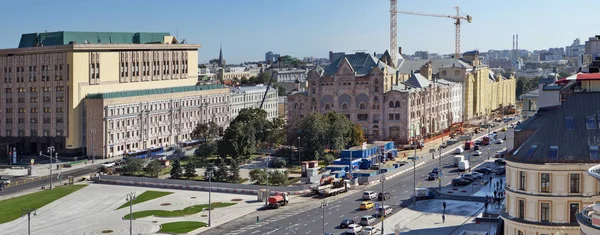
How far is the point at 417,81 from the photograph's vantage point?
15925cm

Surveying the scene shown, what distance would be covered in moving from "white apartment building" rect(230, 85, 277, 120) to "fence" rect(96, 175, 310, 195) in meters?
70.1

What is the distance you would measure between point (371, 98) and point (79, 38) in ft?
191

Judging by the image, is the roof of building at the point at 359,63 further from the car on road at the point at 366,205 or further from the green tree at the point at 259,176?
the car on road at the point at 366,205

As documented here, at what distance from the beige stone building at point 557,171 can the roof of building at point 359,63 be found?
102m

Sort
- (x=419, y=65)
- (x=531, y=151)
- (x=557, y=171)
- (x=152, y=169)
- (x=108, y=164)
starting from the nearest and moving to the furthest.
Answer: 1. (x=557, y=171)
2. (x=531, y=151)
3. (x=152, y=169)
4. (x=108, y=164)
5. (x=419, y=65)

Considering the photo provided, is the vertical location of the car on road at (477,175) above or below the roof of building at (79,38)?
below

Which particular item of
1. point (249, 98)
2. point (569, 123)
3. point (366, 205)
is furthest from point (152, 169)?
point (249, 98)

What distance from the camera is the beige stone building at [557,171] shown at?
47.2 m

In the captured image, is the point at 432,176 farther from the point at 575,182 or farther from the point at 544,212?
Result: the point at 575,182

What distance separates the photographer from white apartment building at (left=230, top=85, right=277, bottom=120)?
182000 millimetres

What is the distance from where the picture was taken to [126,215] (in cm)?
8450

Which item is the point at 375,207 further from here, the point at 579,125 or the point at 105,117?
the point at 105,117

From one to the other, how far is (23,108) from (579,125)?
377 feet

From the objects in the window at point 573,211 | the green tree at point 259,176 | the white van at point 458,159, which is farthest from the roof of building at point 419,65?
the window at point 573,211
